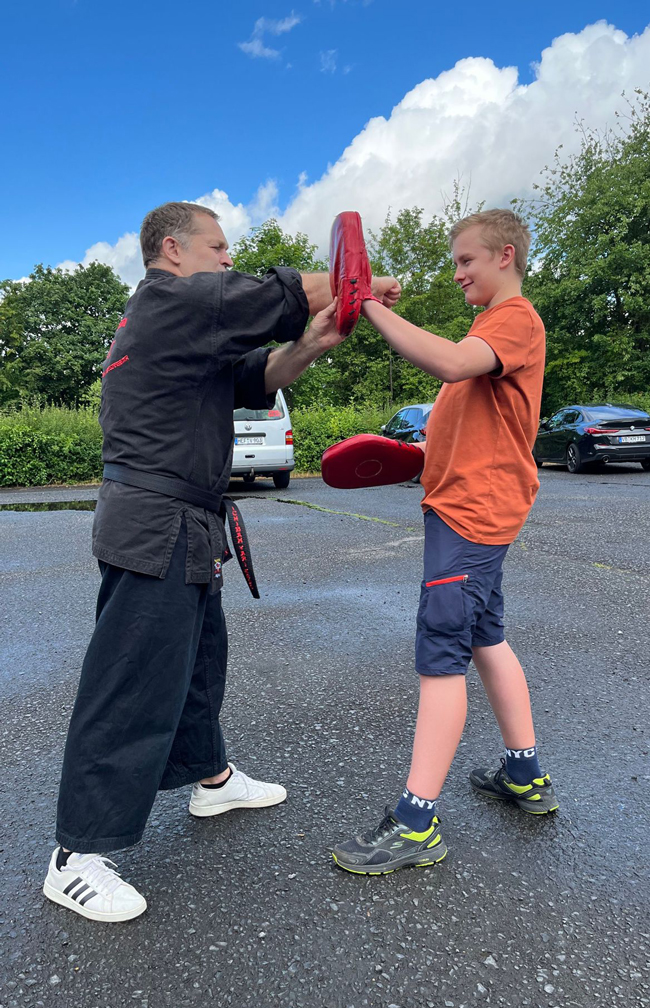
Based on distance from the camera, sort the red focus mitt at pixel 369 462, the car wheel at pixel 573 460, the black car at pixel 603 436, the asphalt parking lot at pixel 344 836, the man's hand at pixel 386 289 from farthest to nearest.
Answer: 1. the car wheel at pixel 573 460
2. the black car at pixel 603 436
3. the red focus mitt at pixel 369 462
4. the man's hand at pixel 386 289
5. the asphalt parking lot at pixel 344 836

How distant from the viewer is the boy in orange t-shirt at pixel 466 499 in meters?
2.09

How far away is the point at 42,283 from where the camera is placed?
45.6m

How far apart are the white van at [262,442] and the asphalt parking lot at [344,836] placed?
767cm

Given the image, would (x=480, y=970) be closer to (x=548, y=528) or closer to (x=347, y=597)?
(x=347, y=597)

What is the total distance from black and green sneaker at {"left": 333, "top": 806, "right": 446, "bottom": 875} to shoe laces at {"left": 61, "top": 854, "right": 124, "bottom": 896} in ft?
2.02

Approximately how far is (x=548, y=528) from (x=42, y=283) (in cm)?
4506

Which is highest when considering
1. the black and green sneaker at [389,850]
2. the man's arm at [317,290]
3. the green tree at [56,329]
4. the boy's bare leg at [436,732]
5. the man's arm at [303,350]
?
the green tree at [56,329]

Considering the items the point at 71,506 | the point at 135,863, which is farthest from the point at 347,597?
the point at 71,506

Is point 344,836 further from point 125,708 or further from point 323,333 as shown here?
point 323,333

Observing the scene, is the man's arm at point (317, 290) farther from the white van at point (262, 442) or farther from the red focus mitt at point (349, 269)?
the white van at point (262, 442)

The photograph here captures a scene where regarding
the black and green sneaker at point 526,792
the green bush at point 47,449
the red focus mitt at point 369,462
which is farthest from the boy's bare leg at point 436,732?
the green bush at point 47,449

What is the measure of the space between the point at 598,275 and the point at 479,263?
89.5 feet

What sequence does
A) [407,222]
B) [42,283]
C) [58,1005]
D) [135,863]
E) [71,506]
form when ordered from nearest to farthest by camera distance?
[58,1005] < [135,863] < [71,506] < [407,222] < [42,283]

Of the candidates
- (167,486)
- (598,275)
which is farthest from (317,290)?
(598,275)
